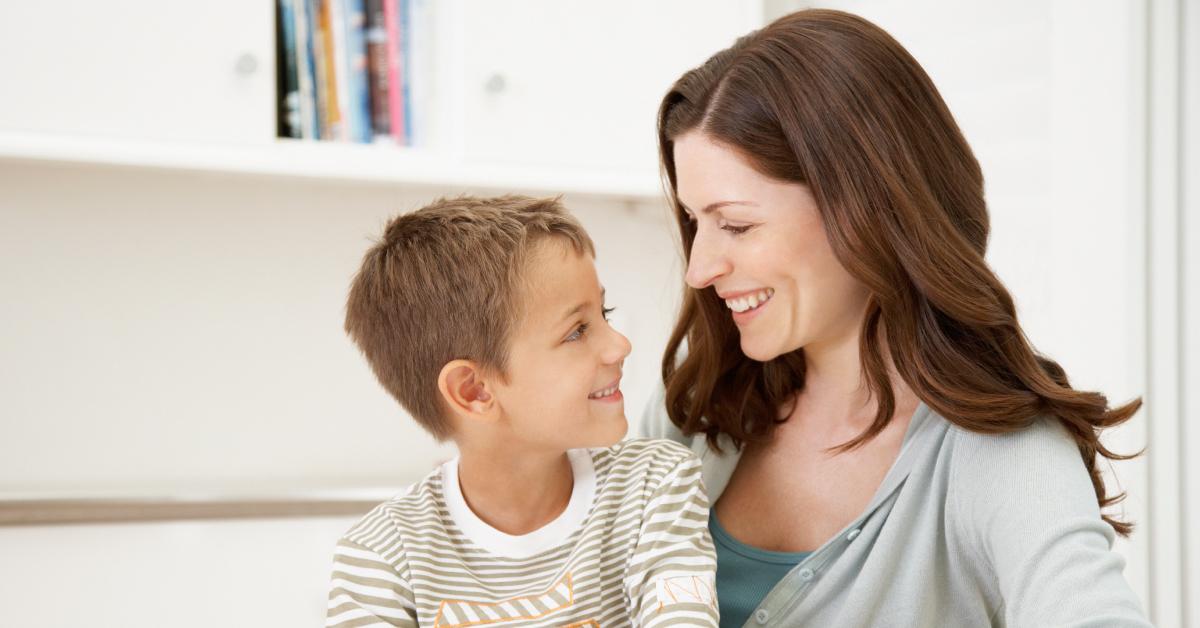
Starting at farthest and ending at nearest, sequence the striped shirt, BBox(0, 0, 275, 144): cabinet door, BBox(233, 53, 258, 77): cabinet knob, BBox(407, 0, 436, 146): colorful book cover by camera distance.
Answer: BBox(407, 0, 436, 146): colorful book cover
BBox(233, 53, 258, 77): cabinet knob
BBox(0, 0, 275, 144): cabinet door
the striped shirt

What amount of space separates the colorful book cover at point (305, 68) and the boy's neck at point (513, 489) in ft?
2.50

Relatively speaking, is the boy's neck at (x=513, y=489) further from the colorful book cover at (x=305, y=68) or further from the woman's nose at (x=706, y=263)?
the colorful book cover at (x=305, y=68)

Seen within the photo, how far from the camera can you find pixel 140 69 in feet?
5.26

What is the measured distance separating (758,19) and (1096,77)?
0.61 meters

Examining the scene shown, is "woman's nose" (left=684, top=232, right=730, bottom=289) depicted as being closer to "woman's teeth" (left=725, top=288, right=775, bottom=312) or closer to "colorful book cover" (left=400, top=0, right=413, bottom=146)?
"woman's teeth" (left=725, top=288, right=775, bottom=312)

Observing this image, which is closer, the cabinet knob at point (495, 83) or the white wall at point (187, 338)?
the cabinet knob at point (495, 83)

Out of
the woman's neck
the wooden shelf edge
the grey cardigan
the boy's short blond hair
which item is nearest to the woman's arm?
the grey cardigan

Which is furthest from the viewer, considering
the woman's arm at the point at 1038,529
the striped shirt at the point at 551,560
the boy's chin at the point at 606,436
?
the boy's chin at the point at 606,436

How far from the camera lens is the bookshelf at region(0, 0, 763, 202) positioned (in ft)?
5.17

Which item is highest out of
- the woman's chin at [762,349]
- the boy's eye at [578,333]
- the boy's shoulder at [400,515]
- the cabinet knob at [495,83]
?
the cabinet knob at [495,83]

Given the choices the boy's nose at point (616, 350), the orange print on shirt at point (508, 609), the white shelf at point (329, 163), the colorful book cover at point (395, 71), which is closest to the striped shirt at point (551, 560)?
the orange print on shirt at point (508, 609)

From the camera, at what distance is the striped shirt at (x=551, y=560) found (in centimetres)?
109

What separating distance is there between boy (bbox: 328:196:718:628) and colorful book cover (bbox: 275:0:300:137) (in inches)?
23.7

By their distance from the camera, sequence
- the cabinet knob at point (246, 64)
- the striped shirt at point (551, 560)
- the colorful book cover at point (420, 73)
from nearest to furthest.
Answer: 1. the striped shirt at point (551, 560)
2. the cabinet knob at point (246, 64)
3. the colorful book cover at point (420, 73)
